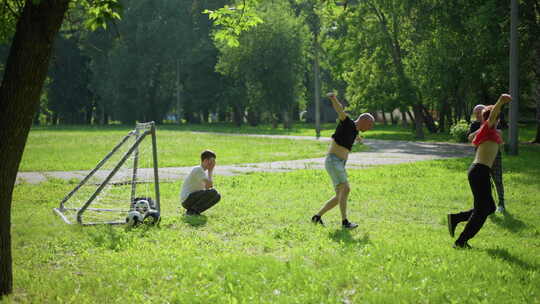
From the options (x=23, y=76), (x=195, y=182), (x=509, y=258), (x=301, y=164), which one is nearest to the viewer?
(x=23, y=76)

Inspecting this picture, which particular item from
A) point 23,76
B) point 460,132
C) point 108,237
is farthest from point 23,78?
point 460,132

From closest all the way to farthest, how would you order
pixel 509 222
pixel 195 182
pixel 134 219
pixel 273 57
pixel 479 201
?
pixel 479 201 < pixel 134 219 < pixel 509 222 < pixel 195 182 < pixel 273 57

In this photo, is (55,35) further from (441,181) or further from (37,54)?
(441,181)

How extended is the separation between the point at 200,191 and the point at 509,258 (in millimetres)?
4969

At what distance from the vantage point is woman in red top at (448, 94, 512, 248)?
7012 mm

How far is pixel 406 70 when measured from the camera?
34500mm

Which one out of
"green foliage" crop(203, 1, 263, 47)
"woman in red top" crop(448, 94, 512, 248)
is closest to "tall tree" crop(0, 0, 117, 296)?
"green foliage" crop(203, 1, 263, 47)

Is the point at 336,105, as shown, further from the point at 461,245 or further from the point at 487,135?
the point at 461,245

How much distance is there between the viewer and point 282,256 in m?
6.87

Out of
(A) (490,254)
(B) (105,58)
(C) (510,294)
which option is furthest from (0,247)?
(B) (105,58)

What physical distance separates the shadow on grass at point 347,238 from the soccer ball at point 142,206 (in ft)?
9.72

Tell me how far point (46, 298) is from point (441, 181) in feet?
35.6

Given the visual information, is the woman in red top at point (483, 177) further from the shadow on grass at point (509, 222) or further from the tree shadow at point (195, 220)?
the tree shadow at point (195, 220)

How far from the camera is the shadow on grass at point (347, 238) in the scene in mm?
7428
